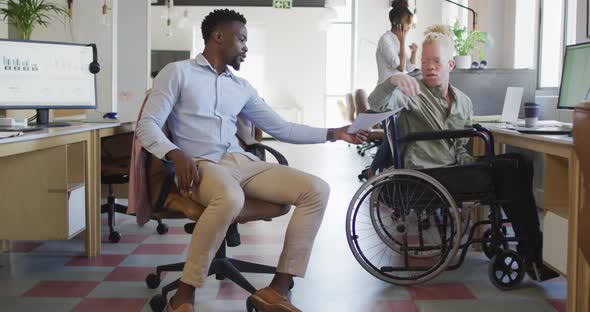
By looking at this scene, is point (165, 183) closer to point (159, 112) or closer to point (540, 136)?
point (159, 112)

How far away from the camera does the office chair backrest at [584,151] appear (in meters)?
1.53

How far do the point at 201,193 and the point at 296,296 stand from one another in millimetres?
671

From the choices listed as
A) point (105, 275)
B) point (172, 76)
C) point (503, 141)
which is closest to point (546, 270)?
point (503, 141)

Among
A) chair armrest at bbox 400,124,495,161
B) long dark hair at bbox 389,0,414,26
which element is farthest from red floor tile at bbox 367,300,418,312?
long dark hair at bbox 389,0,414,26

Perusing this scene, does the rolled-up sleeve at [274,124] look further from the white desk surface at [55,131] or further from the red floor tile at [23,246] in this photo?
the red floor tile at [23,246]

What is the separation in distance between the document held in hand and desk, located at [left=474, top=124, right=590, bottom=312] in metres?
0.59

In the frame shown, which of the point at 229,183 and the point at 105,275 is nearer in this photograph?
the point at 229,183

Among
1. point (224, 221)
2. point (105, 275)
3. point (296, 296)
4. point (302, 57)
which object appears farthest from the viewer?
point (302, 57)

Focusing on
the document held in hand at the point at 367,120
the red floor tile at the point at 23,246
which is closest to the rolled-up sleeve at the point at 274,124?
the document held in hand at the point at 367,120

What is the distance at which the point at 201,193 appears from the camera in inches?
93.4

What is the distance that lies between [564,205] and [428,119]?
72cm

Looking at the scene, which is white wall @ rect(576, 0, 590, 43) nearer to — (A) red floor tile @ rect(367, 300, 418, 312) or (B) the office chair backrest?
(A) red floor tile @ rect(367, 300, 418, 312)

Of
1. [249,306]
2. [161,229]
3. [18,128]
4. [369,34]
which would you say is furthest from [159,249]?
[369,34]

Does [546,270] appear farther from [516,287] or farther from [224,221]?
[224,221]
